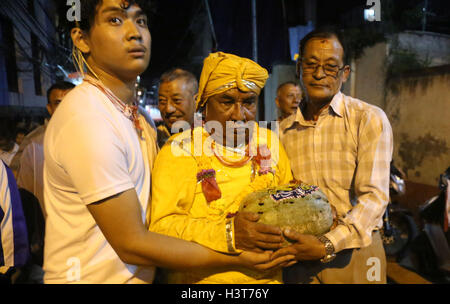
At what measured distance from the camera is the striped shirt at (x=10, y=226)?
2033 mm

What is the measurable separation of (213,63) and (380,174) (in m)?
1.48

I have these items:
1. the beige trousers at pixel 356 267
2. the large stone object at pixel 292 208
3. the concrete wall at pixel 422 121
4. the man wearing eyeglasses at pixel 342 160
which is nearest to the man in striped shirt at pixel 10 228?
the large stone object at pixel 292 208

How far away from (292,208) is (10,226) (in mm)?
2093

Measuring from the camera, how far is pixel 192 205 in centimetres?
188

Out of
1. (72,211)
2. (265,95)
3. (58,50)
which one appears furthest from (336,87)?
(58,50)

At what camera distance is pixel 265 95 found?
12844mm

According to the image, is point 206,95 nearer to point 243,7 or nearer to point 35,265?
point 35,265

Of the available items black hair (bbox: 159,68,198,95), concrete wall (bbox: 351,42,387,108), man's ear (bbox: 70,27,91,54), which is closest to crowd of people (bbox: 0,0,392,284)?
man's ear (bbox: 70,27,91,54)

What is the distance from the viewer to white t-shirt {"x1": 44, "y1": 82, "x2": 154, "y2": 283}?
125 cm

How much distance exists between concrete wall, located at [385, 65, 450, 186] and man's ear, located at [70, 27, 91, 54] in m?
7.64

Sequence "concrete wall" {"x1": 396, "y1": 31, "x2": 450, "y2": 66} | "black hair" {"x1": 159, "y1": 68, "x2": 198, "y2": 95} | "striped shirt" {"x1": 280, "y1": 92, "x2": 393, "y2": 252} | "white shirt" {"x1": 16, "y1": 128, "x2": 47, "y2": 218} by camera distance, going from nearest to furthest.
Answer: "striped shirt" {"x1": 280, "y1": 92, "x2": 393, "y2": 252} → "white shirt" {"x1": 16, "y1": 128, "x2": 47, "y2": 218} → "black hair" {"x1": 159, "y1": 68, "x2": 198, "y2": 95} → "concrete wall" {"x1": 396, "y1": 31, "x2": 450, "y2": 66}

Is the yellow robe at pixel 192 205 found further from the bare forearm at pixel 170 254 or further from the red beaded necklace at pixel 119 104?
the red beaded necklace at pixel 119 104

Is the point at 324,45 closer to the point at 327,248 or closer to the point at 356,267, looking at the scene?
the point at 327,248

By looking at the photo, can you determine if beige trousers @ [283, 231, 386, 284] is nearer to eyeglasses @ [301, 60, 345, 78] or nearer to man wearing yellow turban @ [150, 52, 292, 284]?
man wearing yellow turban @ [150, 52, 292, 284]
